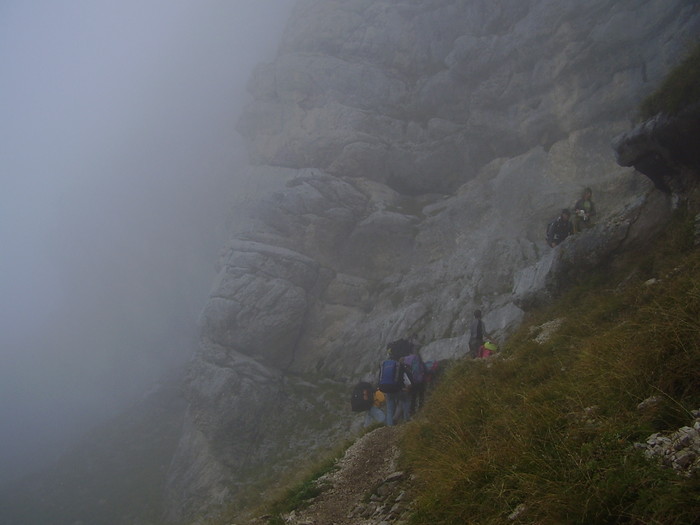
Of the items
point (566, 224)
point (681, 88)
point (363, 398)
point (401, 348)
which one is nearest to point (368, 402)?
point (363, 398)

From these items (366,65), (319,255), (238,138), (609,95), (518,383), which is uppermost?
(238,138)

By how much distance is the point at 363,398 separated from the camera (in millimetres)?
17453

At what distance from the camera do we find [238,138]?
59500 mm

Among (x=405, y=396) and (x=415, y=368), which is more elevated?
(x=415, y=368)

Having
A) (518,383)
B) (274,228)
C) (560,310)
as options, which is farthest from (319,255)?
(518,383)

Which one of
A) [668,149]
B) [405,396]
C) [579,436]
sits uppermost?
[668,149]

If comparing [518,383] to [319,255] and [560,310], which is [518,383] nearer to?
[560,310]

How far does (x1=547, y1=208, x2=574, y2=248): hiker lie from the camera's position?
736 inches

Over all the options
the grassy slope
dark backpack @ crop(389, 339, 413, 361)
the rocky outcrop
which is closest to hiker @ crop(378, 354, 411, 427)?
dark backpack @ crop(389, 339, 413, 361)

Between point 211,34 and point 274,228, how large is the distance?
48326 mm

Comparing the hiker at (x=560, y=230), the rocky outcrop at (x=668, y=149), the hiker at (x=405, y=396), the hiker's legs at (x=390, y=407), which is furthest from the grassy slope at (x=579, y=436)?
the hiker at (x=560, y=230)

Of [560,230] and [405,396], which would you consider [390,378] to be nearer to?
[405,396]

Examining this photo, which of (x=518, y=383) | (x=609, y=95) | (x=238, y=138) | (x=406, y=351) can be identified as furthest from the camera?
(x=238, y=138)

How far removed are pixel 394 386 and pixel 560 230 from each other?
1103 cm
